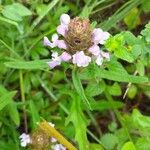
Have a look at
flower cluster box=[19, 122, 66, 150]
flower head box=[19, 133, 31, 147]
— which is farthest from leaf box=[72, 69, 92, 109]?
flower head box=[19, 133, 31, 147]

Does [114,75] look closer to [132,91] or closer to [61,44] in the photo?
[61,44]

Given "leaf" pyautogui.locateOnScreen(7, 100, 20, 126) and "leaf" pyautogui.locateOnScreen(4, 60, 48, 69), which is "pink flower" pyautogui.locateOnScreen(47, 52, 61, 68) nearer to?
"leaf" pyautogui.locateOnScreen(4, 60, 48, 69)

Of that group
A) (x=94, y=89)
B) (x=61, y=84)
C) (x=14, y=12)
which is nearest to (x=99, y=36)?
(x=94, y=89)

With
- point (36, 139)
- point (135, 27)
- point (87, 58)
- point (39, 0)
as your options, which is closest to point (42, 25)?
point (39, 0)

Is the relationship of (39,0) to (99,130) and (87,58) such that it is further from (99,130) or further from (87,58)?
(87,58)

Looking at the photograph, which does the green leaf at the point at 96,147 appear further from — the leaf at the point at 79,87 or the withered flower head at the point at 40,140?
the leaf at the point at 79,87

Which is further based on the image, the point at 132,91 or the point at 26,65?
the point at 132,91

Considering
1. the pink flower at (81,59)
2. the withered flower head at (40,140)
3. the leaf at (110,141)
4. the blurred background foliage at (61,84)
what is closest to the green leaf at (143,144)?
the blurred background foliage at (61,84)

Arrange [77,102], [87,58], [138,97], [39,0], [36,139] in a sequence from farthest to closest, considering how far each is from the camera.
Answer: [138,97] < [39,0] < [36,139] < [77,102] < [87,58]
